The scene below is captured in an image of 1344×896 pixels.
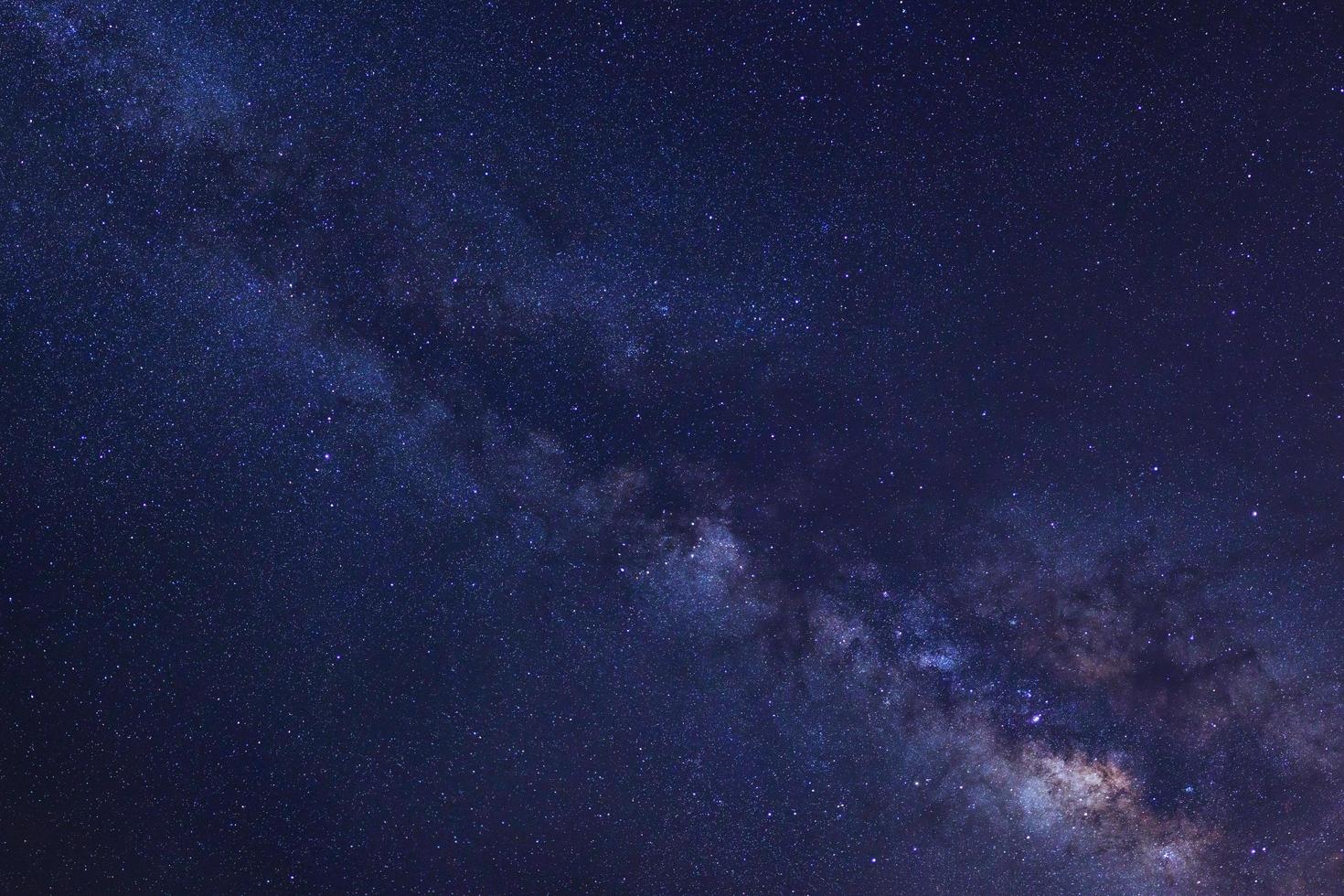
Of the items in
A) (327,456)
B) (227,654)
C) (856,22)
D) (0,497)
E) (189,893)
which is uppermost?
(856,22)

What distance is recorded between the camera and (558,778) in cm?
640

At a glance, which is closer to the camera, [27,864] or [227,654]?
[227,654]

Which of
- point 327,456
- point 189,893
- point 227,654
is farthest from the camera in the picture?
point 189,893

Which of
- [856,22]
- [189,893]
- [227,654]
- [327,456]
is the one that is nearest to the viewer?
[856,22]

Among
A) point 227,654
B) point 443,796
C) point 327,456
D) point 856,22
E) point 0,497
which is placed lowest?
point 443,796

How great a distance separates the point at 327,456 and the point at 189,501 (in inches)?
54.8

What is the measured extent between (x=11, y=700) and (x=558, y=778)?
5.03m

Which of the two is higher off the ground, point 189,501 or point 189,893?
point 189,501

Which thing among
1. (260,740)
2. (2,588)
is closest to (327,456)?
(260,740)

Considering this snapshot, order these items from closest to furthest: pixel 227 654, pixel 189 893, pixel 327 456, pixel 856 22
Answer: pixel 856 22 < pixel 327 456 < pixel 227 654 < pixel 189 893

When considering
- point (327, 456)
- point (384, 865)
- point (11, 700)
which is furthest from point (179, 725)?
point (327, 456)

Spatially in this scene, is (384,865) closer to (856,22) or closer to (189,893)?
(189,893)

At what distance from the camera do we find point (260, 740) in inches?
248

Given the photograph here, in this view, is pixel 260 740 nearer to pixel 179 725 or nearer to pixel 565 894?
pixel 179 725
